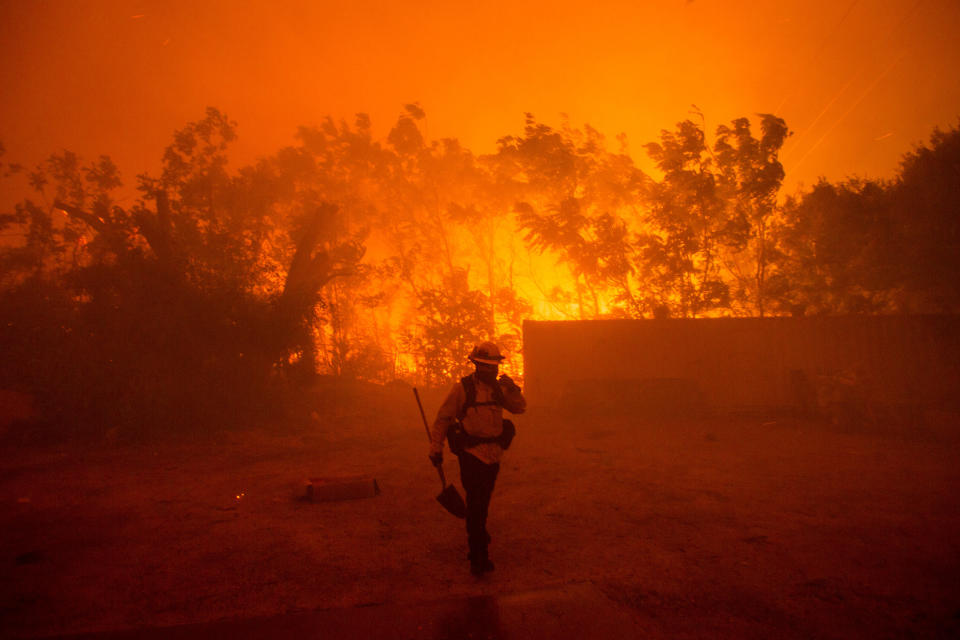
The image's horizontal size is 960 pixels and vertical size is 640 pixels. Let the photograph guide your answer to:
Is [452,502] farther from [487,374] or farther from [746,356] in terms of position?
[746,356]

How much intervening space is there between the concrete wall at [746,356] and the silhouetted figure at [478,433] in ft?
36.9

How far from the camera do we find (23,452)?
387 inches

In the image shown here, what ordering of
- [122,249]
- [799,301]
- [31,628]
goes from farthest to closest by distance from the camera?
[799,301] < [122,249] < [31,628]

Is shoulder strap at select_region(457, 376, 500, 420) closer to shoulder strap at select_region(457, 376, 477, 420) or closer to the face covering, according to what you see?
shoulder strap at select_region(457, 376, 477, 420)

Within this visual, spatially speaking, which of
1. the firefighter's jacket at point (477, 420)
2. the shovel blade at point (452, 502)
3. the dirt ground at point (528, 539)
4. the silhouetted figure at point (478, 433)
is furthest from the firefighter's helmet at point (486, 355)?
the dirt ground at point (528, 539)

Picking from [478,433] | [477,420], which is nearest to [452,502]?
[478,433]

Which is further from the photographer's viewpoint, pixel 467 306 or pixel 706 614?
pixel 467 306

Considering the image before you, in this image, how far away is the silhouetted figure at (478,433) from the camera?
412cm

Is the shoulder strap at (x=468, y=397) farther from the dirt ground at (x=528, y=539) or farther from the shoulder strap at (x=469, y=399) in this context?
the dirt ground at (x=528, y=539)

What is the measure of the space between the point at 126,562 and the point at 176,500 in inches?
96.5

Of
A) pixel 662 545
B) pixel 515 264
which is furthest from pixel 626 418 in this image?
pixel 515 264

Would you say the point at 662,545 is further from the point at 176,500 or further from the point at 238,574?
the point at 176,500

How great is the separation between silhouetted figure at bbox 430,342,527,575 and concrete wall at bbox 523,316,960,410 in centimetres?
1125

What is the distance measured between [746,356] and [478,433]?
1442cm
